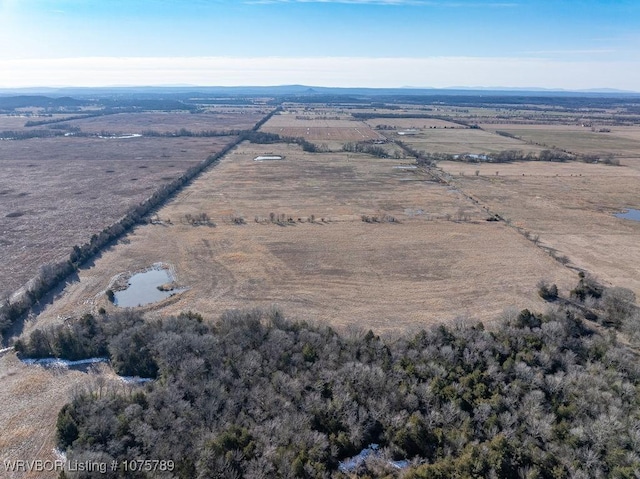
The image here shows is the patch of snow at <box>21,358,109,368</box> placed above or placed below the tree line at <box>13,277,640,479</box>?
below

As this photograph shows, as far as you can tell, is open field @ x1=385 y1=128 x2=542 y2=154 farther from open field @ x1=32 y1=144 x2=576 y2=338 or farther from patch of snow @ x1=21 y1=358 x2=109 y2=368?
patch of snow @ x1=21 y1=358 x2=109 y2=368

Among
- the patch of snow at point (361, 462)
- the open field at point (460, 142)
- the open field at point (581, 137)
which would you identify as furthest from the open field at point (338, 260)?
the open field at point (581, 137)

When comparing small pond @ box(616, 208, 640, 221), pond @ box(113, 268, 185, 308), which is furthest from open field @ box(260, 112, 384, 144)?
pond @ box(113, 268, 185, 308)

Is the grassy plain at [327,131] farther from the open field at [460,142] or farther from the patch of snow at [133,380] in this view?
the patch of snow at [133,380]

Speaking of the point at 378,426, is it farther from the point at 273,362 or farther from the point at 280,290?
the point at 280,290

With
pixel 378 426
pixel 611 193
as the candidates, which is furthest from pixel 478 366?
pixel 611 193

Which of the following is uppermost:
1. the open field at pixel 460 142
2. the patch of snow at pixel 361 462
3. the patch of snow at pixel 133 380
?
the open field at pixel 460 142

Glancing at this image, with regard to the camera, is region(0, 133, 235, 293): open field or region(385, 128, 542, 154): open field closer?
region(0, 133, 235, 293): open field
